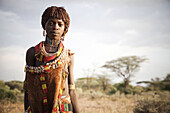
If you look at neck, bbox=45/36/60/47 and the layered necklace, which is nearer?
the layered necklace

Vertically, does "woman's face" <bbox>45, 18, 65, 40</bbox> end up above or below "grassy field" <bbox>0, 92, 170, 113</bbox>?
above

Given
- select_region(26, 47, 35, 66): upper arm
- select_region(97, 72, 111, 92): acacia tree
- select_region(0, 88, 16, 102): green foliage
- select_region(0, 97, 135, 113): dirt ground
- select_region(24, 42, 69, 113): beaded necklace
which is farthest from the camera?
select_region(97, 72, 111, 92): acacia tree

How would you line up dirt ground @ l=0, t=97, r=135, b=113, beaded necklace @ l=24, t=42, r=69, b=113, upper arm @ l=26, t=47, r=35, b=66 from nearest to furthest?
beaded necklace @ l=24, t=42, r=69, b=113
upper arm @ l=26, t=47, r=35, b=66
dirt ground @ l=0, t=97, r=135, b=113

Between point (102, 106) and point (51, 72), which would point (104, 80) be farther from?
point (51, 72)

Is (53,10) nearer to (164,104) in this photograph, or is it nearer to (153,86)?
(164,104)

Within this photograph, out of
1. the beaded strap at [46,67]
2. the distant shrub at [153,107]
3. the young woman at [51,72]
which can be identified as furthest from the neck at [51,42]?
the distant shrub at [153,107]

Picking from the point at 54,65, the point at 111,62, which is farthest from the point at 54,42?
the point at 111,62

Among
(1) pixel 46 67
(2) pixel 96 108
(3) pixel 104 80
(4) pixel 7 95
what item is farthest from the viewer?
(3) pixel 104 80

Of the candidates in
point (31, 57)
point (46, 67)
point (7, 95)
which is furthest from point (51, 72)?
point (7, 95)

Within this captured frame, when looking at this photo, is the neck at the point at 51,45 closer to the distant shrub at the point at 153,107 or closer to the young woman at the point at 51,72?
the young woman at the point at 51,72

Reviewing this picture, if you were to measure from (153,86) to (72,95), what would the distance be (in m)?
30.0

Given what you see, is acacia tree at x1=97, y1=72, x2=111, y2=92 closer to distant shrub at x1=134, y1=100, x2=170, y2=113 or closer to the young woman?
distant shrub at x1=134, y1=100, x2=170, y2=113

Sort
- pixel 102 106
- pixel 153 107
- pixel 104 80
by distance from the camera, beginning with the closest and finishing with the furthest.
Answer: pixel 153 107
pixel 102 106
pixel 104 80

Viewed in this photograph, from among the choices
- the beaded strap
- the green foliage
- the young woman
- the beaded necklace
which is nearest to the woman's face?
the young woman
